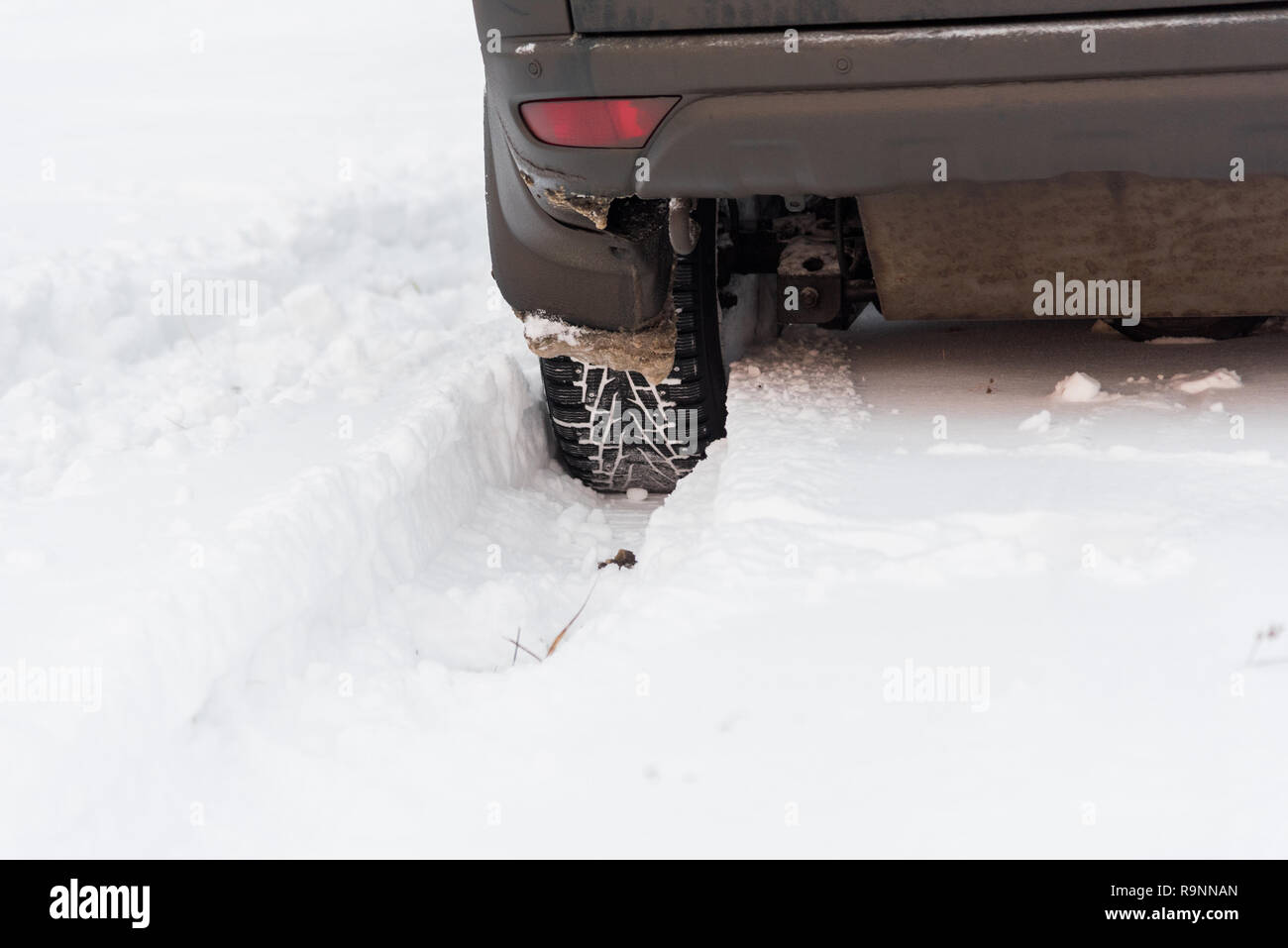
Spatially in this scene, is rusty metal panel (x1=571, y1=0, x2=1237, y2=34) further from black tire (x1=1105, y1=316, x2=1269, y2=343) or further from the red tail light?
black tire (x1=1105, y1=316, x2=1269, y2=343)

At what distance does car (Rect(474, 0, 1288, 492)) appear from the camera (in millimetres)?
1737

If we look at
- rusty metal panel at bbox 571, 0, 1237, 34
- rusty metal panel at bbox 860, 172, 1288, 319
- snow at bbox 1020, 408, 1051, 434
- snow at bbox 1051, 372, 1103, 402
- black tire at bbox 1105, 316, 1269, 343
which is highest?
rusty metal panel at bbox 571, 0, 1237, 34

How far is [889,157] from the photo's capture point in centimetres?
185

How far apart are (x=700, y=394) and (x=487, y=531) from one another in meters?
0.57

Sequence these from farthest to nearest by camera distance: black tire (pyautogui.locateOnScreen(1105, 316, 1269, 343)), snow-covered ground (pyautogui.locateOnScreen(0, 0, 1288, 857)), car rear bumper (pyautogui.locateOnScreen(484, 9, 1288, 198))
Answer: black tire (pyautogui.locateOnScreen(1105, 316, 1269, 343)), car rear bumper (pyautogui.locateOnScreen(484, 9, 1288, 198)), snow-covered ground (pyautogui.locateOnScreen(0, 0, 1288, 857))

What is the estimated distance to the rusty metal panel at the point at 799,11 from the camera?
5.63 feet

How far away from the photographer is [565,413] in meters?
2.75

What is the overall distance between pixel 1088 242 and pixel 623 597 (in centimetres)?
119

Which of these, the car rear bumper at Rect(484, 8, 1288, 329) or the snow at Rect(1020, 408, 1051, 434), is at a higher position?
the car rear bumper at Rect(484, 8, 1288, 329)

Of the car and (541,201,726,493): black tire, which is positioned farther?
(541,201,726,493): black tire

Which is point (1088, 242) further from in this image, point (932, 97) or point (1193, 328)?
point (1193, 328)

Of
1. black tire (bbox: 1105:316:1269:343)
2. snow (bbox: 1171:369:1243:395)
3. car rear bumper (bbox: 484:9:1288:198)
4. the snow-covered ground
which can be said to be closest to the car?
car rear bumper (bbox: 484:9:1288:198)

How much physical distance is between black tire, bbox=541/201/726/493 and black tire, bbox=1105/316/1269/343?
1.04m
